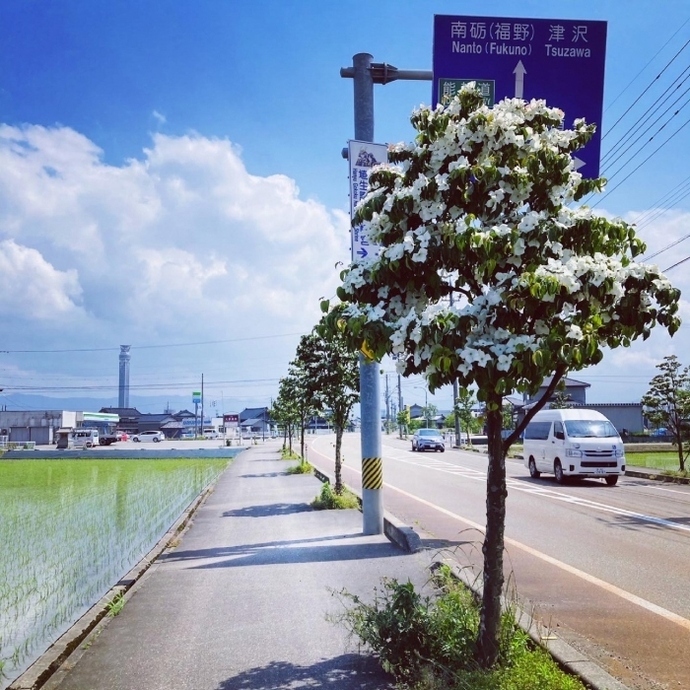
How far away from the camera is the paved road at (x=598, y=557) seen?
5410 mm

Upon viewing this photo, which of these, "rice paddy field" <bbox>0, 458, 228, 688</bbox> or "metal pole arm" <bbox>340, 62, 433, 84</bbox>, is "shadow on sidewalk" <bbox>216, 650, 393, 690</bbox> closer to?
"rice paddy field" <bbox>0, 458, 228, 688</bbox>

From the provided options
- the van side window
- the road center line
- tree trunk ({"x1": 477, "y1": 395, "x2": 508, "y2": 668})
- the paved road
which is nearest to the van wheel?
the van side window

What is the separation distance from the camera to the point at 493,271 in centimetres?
406

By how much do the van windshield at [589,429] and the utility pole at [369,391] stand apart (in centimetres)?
1001

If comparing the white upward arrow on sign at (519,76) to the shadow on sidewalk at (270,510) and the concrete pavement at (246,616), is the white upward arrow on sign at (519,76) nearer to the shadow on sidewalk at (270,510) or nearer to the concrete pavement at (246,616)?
the concrete pavement at (246,616)

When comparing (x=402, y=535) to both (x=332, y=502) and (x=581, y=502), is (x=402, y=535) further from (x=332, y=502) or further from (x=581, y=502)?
(x=581, y=502)

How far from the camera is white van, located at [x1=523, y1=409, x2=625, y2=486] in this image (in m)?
18.8

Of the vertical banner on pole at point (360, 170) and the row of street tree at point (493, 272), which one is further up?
the vertical banner on pole at point (360, 170)

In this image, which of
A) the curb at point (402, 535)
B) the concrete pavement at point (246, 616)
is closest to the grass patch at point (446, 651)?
the concrete pavement at point (246, 616)

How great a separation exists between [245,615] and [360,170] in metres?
6.71

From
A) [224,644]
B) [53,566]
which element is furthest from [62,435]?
[224,644]

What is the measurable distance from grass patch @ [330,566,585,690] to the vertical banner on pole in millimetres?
6081

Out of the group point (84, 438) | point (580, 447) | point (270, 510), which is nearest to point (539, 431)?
point (580, 447)

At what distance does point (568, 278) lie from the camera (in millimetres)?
3732
